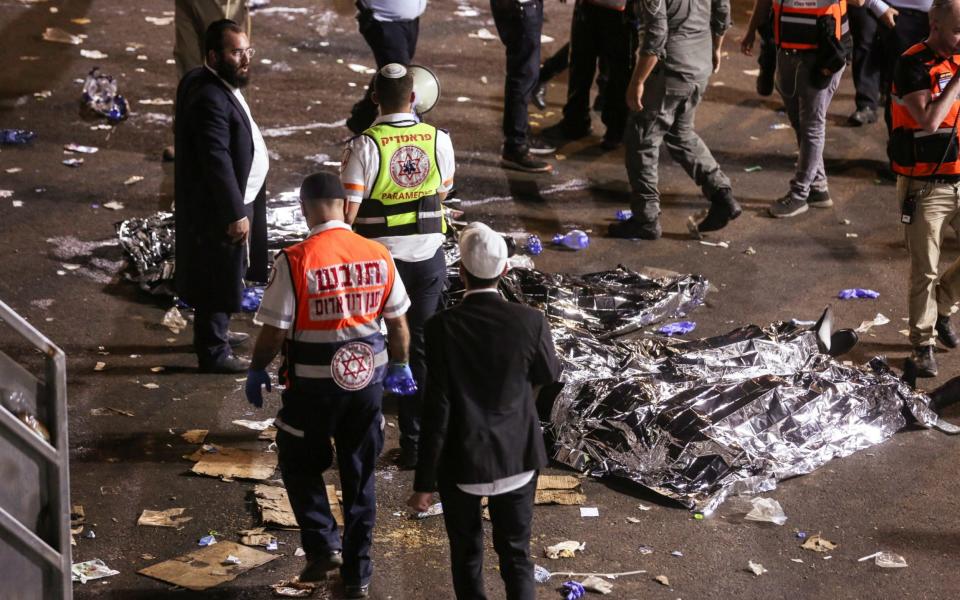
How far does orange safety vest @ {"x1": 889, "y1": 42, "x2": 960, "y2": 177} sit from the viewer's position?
255 inches

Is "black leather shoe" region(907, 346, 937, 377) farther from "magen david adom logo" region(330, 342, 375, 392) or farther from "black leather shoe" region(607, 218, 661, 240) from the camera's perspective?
"magen david adom logo" region(330, 342, 375, 392)

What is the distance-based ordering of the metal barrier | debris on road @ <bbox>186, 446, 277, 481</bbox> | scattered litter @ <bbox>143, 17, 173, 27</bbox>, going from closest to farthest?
the metal barrier < debris on road @ <bbox>186, 446, 277, 481</bbox> < scattered litter @ <bbox>143, 17, 173, 27</bbox>

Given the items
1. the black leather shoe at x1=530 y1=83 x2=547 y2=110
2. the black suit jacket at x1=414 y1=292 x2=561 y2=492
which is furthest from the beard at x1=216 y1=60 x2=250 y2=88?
the black leather shoe at x1=530 y1=83 x2=547 y2=110

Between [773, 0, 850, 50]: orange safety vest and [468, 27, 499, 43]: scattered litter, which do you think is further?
[468, 27, 499, 43]: scattered litter

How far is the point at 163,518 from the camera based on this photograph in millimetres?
5387

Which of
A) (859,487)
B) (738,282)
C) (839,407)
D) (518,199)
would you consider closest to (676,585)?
(859,487)

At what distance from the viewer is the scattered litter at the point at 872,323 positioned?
7609 mm

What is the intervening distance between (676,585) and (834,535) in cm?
94

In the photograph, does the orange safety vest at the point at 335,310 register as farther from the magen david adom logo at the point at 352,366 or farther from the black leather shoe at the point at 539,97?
the black leather shoe at the point at 539,97

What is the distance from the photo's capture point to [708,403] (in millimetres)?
6250

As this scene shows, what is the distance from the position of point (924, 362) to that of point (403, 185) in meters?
3.57

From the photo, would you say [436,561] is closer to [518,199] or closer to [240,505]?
[240,505]

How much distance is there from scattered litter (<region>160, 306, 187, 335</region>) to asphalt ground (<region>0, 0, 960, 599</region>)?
0.19 feet

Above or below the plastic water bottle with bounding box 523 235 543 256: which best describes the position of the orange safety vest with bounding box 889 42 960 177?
above
